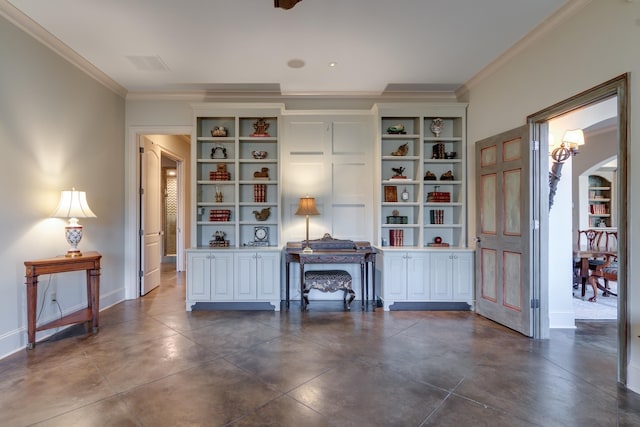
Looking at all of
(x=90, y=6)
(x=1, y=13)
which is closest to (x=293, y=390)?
(x=90, y=6)

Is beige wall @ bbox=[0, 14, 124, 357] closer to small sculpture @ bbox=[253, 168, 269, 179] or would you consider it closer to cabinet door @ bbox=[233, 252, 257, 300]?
cabinet door @ bbox=[233, 252, 257, 300]

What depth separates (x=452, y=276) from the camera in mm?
4086

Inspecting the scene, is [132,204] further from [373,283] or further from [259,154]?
[373,283]

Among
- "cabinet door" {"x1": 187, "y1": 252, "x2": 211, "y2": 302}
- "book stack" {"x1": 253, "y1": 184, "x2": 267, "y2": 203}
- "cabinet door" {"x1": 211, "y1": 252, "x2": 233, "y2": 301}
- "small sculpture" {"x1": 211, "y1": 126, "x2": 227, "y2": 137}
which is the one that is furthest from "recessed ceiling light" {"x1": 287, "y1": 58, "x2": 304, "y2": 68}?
"cabinet door" {"x1": 187, "y1": 252, "x2": 211, "y2": 302}

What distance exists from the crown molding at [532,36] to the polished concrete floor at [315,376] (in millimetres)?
3054

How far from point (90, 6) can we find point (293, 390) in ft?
11.8

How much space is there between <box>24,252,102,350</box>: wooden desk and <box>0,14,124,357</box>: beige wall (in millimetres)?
147

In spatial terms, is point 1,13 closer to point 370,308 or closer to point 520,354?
point 370,308

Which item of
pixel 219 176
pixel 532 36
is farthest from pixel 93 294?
pixel 532 36

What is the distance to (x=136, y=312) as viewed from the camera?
4.01m

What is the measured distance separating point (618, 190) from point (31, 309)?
5.07m

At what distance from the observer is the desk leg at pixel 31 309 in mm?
2824

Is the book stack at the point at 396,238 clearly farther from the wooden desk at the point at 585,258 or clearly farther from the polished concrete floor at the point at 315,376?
the wooden desk at the point at 585,258

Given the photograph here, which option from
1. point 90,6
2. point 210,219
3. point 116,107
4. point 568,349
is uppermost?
point 90,6
